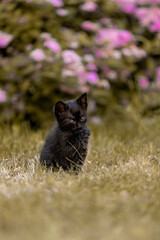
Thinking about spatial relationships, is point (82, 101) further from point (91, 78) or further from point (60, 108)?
point (91, 78)

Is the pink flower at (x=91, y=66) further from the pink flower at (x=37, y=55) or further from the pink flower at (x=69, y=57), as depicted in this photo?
the pink flower at (x=37, y=55)

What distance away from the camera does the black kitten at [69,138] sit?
403 centimetres

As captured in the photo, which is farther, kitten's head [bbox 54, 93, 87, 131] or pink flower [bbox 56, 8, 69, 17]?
pink flower [bbox 56, 8, 69, 17]

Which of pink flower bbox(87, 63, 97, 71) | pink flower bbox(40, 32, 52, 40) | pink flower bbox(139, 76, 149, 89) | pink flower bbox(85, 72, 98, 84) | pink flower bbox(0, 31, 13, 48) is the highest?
pink flower bbox(0, 31, 13, 48)

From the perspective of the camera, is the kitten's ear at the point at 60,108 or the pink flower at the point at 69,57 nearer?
the kitten's ear at the point at 60,108

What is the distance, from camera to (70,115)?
4.00 m

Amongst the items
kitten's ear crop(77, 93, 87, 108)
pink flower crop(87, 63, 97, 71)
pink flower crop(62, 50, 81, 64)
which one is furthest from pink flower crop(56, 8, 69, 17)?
kitten's ear crop(77, 93, 87, 108)

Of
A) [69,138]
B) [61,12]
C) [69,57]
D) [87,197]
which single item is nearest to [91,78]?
[69,57]

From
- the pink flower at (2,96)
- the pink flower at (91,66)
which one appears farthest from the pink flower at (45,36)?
the pink flower at (2,96)

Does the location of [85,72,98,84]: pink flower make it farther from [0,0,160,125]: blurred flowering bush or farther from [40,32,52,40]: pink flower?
[40,32,52,40]: pink flower

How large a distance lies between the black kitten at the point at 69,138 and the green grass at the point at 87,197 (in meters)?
0.16

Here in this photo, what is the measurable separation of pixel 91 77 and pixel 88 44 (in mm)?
546

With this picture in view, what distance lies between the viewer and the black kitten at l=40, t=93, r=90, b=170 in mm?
4031

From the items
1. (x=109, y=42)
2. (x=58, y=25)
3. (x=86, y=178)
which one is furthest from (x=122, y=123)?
(x=86, y=178)
